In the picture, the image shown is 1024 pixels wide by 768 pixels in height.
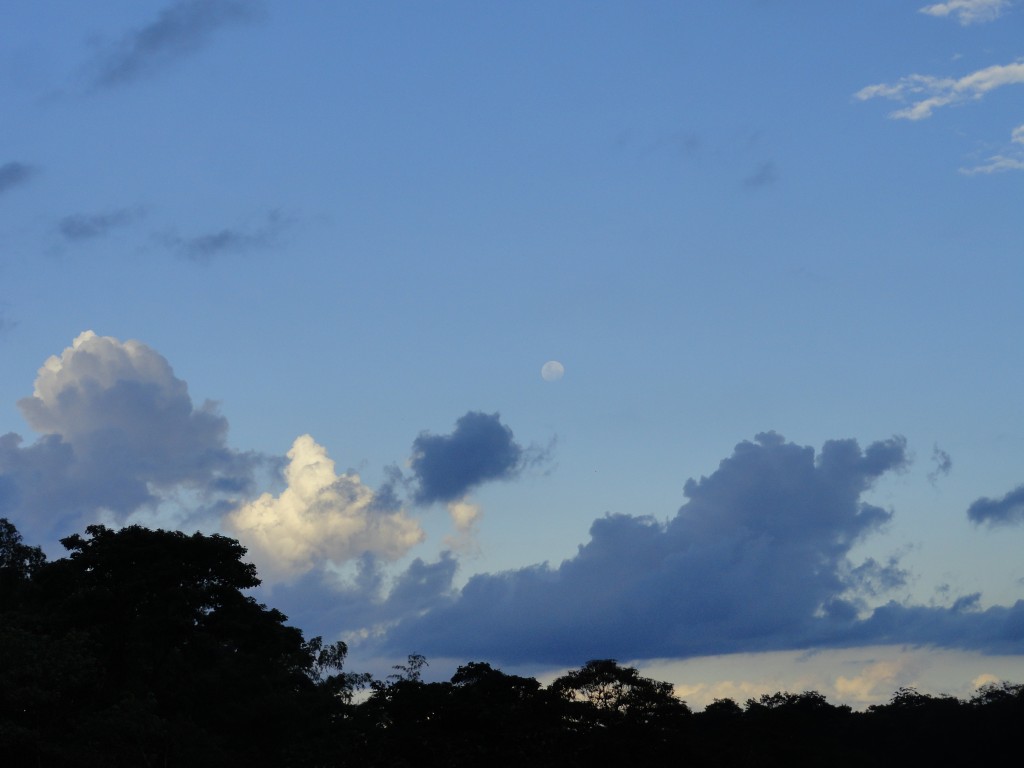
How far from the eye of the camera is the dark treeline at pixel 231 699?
169 ft

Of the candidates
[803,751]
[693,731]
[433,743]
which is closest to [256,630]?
[433,743]

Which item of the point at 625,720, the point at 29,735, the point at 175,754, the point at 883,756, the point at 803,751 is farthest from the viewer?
the point at 883,756

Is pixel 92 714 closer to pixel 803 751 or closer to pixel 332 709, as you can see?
pixel 332 709

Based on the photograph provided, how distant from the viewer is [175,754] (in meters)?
51.6

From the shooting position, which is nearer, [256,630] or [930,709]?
[256,630]

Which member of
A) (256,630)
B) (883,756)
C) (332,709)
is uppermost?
(256,630)

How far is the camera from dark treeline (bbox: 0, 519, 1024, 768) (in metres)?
51.5

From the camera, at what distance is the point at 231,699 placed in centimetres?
5819

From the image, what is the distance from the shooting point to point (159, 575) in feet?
197

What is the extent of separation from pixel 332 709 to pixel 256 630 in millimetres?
5712

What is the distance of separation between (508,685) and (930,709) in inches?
2424

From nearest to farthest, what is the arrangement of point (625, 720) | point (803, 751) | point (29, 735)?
1. point (29, 735)
2. point (625, 720)
3. point (803, 751)

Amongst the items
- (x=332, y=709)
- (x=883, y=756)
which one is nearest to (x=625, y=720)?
(x=332, y=709)

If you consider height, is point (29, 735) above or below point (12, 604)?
below
